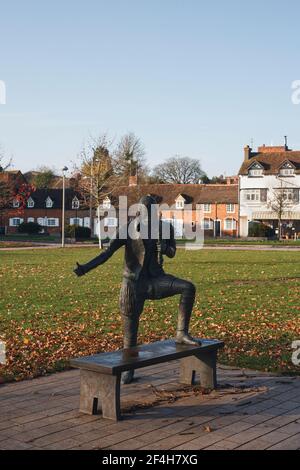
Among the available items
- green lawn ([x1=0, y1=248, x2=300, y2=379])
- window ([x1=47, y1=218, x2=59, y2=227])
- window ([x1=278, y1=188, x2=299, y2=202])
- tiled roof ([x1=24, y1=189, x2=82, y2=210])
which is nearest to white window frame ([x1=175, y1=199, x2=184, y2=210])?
window ([x1=278, y1=188, x2=299, y2=202])

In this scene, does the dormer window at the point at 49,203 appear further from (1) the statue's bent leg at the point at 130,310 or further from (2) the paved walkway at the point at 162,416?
(1) the statue's bent leg at the point at 130,310

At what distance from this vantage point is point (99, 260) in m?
7.97

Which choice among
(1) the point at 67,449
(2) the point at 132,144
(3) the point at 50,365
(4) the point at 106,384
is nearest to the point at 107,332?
(3) the point at 50,365

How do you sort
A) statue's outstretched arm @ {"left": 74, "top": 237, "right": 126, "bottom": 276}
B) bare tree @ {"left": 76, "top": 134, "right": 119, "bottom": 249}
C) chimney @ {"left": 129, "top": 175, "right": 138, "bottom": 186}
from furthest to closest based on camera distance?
chimney @ {"left": 129, "top": 175, "right": 138, "bottom": 186}
bare tree @ {"left": 76, "top": 134, "right": 119, "bottom": 249}
statue's outstretched arm @ {"left": 74, "top": 237, "right": 126, "bottom": 276}

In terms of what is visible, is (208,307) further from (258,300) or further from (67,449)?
(67,449)

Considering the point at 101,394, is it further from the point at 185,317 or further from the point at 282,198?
the point at 282,198

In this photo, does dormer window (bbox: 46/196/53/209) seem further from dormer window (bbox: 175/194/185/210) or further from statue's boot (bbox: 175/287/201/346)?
statue's boot (bbox: 175/287/201/346)

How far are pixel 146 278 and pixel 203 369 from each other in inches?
56.7

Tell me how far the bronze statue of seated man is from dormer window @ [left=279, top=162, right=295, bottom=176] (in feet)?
213

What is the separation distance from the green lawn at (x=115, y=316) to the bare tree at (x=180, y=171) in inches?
2952

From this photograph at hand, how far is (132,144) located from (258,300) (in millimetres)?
71019

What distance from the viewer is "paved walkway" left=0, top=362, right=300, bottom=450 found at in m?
6.26

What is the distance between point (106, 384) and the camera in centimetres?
705

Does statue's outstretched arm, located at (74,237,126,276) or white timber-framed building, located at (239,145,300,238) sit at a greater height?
white timber-framed building, located at (239,145,300,238)
